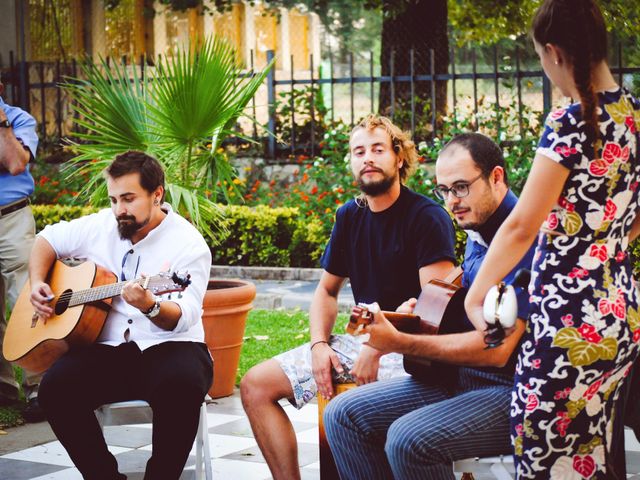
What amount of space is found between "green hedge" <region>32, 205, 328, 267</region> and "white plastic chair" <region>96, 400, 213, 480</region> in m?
5.99

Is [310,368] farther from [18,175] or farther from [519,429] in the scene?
[18,175]

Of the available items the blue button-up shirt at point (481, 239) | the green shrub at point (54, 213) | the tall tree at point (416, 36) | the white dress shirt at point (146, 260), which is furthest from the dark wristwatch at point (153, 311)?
the tall tree at point (416, 36)

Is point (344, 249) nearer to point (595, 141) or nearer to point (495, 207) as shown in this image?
point (495, 207)

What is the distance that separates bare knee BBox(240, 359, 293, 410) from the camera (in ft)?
12.6

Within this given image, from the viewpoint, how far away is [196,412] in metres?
3.86

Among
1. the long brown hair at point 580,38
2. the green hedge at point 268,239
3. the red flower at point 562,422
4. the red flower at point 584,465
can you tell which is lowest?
the green hedge at point 268,239

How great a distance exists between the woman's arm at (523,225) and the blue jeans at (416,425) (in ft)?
1.79

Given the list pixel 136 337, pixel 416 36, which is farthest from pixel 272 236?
pixel 136 337

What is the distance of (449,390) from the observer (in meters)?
3.37

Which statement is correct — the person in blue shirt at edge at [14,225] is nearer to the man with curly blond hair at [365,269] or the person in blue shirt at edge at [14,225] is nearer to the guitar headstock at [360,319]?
the man with curly blond hair at [365,269]

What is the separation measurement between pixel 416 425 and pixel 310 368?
94 cm

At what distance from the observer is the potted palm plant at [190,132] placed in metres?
5.60

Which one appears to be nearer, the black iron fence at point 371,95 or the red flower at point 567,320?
the red flower at point 567,320

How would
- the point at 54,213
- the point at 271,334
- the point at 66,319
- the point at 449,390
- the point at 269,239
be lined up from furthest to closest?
1. the point at 54,213
2. the point at 269,239
3. the point at 271,334
4. the point at 66,319
5. the point at 449,390
